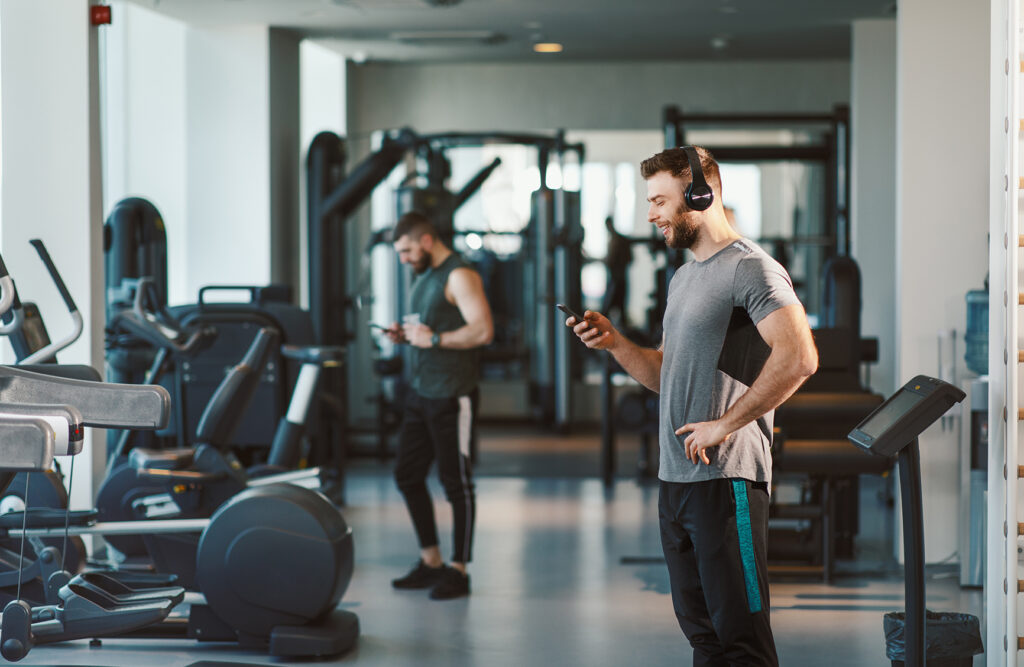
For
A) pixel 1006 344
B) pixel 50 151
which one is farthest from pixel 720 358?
pixel 50 151

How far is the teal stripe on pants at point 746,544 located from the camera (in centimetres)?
265

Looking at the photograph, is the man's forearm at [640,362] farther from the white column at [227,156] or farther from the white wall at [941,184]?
the white column at [227,156]

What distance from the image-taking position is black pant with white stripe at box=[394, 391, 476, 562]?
15.4ft

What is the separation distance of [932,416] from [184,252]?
6.15m

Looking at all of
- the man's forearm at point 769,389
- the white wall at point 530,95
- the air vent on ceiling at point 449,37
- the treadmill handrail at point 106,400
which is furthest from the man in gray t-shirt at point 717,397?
the white wall at point 530,95

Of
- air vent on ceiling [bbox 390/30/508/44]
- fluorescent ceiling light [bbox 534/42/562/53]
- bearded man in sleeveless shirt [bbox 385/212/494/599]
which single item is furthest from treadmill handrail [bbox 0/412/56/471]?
fluorescent ceiling light [bbox 534/42/562/53]

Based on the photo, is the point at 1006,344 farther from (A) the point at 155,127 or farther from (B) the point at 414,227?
(A) the point at 155,127

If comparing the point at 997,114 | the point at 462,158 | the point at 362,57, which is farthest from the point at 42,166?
the point at 462,158

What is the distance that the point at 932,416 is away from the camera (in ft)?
8.87

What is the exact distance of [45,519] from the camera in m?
3.78

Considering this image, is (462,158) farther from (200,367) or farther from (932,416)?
(932,416)

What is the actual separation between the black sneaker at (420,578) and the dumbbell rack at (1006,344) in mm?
2364

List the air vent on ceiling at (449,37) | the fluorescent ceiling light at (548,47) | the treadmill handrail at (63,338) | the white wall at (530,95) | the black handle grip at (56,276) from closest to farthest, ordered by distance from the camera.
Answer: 1. the treadmill handrail at (63,338)
2. the black handle grip at (56,276)
3. the air vent on ceiling at (449,37)
4. the fluorescent ceiling light at (548,47)
5. the white wall at (530,95)

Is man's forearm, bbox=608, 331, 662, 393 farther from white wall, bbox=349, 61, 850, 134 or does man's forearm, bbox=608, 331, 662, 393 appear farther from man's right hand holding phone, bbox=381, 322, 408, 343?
white wall, bbox=349, 61, 850, 134
